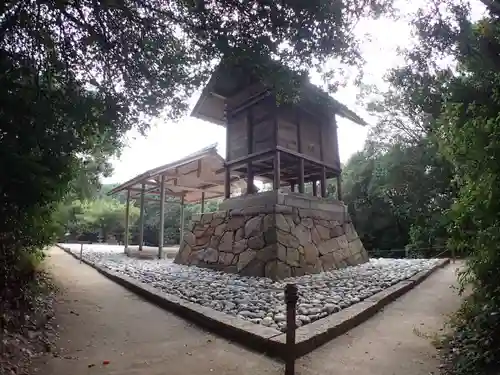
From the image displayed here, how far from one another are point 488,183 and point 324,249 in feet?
18.7

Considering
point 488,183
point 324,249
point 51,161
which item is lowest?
point 324,249

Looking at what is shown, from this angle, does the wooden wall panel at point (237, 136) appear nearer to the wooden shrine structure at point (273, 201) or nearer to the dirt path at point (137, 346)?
the wooden shrine structure at point (273, 201)

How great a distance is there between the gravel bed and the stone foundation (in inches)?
14.7

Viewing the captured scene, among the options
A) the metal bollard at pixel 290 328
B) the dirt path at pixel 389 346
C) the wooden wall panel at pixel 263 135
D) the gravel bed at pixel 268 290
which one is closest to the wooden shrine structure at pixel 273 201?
the wooden wall panel at pixel 263 135

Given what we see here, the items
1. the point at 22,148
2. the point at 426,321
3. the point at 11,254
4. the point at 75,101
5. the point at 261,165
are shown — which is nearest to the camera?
the point at 22,148

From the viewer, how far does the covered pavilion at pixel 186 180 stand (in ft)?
33.5

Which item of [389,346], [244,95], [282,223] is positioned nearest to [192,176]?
[244,95]

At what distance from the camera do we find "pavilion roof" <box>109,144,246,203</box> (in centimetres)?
1012

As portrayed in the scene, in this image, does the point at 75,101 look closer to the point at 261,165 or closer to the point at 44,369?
the point at 44,369

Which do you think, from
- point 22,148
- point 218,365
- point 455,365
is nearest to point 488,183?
point 455,365

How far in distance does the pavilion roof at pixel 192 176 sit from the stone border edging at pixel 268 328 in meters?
5.55

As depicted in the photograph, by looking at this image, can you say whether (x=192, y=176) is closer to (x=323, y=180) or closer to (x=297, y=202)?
(x=323, y=180)

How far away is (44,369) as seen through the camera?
2.47 m

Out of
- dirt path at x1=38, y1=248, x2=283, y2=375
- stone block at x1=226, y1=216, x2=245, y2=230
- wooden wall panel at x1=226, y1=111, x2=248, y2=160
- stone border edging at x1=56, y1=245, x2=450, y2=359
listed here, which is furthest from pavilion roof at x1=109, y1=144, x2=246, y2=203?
dirt path at x1=38, y1=248, x2=283, y2=375
